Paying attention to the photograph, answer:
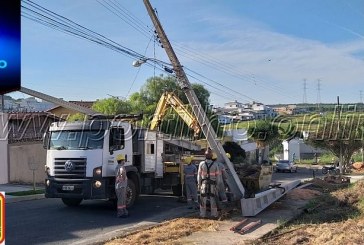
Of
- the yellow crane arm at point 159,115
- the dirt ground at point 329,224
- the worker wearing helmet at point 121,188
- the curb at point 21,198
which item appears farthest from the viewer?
the yellow crane arm at point 159,115

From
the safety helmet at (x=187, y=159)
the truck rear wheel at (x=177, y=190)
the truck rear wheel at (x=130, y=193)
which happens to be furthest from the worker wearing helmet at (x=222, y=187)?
the truck rear wheel at (x=177, y=190)

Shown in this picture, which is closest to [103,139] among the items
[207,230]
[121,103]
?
[207,230]

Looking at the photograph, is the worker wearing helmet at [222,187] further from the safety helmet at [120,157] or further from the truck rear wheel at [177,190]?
the truck rear wheel at [177,190]

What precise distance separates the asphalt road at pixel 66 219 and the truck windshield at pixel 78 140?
6.61 feet

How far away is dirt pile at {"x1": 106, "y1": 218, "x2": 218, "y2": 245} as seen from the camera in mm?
9898

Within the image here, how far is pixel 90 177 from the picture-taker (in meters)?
13.9

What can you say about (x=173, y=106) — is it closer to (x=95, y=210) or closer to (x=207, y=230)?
(x=95, y=210)

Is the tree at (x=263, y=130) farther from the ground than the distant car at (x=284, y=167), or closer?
farther from the ground

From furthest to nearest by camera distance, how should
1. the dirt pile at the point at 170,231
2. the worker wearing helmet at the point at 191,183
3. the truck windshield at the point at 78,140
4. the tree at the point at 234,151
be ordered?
the tree at the point at 234,151 < the worker wearing helmet at the point at 191,183 < the truck windshield at the point at 78,140 < the dirt pile at the point at 170,231

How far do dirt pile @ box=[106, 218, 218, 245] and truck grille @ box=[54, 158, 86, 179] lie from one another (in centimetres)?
318

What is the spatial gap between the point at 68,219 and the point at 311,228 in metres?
6.59

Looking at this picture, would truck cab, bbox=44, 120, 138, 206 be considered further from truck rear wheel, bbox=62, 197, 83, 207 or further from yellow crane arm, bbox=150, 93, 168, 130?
yellow crane arm, bbox=150, 93, 168, 130

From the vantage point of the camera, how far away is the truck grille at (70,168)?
46.0ft

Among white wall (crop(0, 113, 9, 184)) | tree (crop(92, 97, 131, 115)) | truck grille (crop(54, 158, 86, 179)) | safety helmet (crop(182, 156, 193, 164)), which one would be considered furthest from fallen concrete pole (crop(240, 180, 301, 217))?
tree (crop(92, 97, 131, 115))
